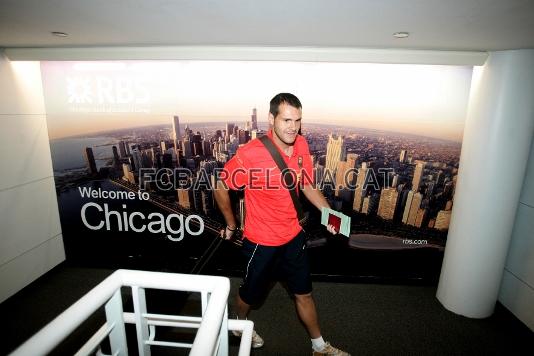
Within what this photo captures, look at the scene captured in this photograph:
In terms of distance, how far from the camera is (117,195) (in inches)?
118

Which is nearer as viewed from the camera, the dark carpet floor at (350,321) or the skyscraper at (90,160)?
the dark carpet floor at (350,321)

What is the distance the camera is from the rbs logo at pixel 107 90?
8.87 ft

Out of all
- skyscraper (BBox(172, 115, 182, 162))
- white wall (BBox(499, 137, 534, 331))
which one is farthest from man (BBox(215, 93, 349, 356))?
white wall (BBox(499, 137, 534, 331))

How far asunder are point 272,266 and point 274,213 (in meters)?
0.38

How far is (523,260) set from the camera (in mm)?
2410

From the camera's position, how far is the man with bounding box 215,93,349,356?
189cm

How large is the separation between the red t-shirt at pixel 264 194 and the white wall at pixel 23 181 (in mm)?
2097

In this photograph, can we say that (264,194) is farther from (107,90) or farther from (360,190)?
(107,90)

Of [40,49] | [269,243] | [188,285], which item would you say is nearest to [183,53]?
[40,49]

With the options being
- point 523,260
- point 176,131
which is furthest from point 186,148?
point 523,260

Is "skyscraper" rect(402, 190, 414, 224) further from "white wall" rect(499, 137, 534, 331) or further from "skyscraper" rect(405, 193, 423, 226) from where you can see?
"white wall" rect(499, 137, 534, 331)

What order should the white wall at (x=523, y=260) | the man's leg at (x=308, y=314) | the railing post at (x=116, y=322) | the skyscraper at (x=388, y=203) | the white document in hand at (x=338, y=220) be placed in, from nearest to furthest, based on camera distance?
the railing post at (x=116, y=322) → the white document in hand at (x=338, y=220) → the man's leg at (x=308, y=314) → the white wall at (x=523, y=260) → the skyscraper at (x=388, y=203)

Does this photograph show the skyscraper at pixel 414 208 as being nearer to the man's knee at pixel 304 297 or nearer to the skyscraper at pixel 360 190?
the skyscraper at pixel 360 190

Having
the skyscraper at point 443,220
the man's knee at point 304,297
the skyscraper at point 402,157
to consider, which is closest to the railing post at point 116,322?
the man's knee at point 304,297
